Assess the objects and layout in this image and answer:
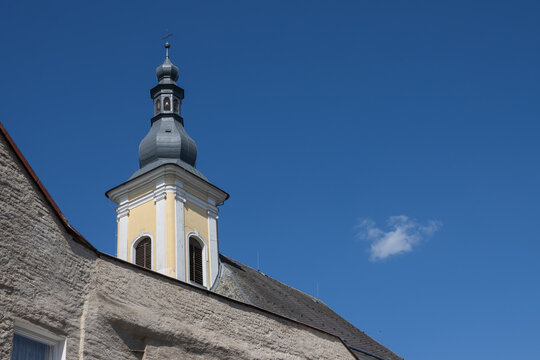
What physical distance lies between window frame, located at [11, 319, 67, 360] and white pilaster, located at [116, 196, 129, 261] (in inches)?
806

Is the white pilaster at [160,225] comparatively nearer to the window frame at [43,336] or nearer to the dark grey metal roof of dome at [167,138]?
the dark grey metal roof of dome at [167,138]

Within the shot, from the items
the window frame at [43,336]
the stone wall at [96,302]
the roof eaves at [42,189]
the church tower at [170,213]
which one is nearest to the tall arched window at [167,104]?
the church tower at [170,213]

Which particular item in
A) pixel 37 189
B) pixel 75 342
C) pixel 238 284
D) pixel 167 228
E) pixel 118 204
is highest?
pixel 118 204

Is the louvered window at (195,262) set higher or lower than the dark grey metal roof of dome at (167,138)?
lower

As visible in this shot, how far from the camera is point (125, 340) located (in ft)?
39.0

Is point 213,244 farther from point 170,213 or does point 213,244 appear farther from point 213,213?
point 170,213

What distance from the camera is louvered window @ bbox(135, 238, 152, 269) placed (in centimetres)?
3055

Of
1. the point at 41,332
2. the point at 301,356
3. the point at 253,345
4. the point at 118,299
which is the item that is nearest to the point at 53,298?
the point at 41,332

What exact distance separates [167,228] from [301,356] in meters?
16.1

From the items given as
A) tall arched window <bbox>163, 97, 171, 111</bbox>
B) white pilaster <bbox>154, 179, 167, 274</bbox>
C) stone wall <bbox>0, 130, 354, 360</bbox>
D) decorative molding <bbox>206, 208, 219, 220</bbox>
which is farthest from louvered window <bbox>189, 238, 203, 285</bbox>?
stone wall <bbox>0, 130, 354, 360</bbox>

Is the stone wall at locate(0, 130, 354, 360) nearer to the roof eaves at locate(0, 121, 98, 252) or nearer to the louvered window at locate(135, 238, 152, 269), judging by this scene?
the roof eaves at locate(0, 121, 98, 252)

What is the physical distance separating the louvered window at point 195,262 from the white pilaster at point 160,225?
3.87ft

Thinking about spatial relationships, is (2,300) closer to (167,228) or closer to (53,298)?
(53,298)

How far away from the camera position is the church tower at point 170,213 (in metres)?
30.1
